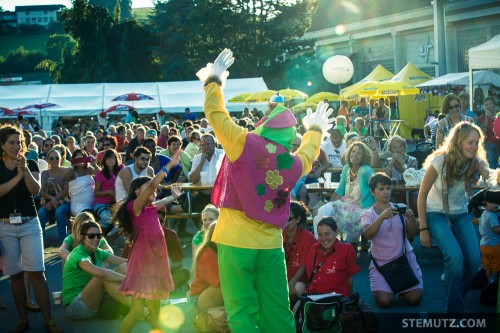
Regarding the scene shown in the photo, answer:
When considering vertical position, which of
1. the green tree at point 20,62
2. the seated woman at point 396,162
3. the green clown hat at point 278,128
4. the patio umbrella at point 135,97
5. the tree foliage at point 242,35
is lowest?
the seated woman at point 396,162

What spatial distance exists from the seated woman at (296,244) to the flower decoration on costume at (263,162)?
2329mm

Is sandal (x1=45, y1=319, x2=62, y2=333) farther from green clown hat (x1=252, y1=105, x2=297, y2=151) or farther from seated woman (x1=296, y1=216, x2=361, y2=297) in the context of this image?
green clown hat (x1=252, y1=105, x2=297, y2=151)

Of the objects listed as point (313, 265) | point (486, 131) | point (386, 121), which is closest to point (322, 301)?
point (313, 265)

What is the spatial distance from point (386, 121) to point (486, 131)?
43.3 ft

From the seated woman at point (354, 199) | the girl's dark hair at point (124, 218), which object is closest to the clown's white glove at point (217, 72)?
the girl's dark hair at point (124, 218)

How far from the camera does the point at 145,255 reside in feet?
21.5

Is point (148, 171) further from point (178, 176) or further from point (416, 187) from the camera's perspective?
point (416, 187)

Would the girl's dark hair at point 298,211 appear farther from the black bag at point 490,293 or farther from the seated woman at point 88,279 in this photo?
the black bag at point 490,293

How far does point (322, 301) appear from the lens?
661 centimetres

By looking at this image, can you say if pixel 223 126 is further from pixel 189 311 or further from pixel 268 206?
pixel 189 311

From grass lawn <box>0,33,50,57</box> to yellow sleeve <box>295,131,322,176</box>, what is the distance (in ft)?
442

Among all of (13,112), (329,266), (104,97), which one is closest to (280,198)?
(329,266)

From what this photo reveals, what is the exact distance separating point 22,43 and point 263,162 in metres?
140

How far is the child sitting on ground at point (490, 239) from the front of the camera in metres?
7.76
